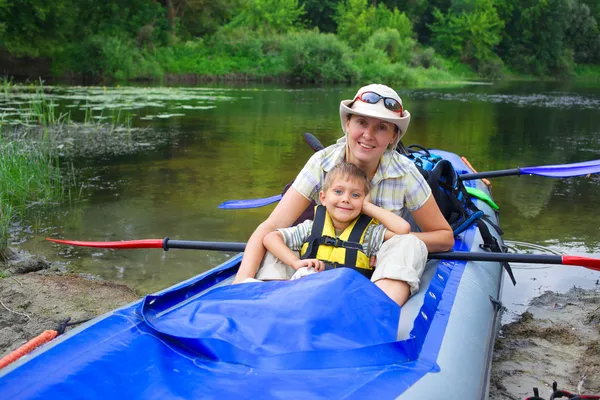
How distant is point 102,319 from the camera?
217 cm

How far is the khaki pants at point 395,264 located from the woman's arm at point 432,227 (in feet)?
0.62

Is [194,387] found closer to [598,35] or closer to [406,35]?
[406,35]

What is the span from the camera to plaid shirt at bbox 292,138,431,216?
8.84 ft

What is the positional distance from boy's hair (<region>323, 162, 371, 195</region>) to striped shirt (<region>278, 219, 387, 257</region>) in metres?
0.16

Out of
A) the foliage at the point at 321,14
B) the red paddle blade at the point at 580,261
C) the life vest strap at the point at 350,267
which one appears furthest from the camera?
the foliage at the point at 321,14

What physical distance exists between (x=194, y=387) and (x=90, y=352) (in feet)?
1.27

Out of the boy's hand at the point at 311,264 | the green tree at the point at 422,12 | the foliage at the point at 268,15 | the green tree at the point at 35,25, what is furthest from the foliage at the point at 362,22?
the boy's hand at the point at 311,264

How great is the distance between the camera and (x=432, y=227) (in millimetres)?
2803

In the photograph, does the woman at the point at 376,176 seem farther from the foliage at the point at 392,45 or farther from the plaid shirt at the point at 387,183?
the foliage at the point at 392,45

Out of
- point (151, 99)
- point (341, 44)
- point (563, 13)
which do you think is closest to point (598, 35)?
point (563, 13)

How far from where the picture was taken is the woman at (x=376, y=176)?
2.60m

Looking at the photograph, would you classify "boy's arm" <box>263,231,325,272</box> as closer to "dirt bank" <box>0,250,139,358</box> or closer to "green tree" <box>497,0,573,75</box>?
"dirt bank" <box>0,250,139,358</box>

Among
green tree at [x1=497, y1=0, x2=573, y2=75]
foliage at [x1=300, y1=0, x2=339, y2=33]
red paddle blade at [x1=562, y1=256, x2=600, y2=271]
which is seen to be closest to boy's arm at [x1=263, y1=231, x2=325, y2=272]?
red paddle blade at [x1=562, y1=256, x2=600, y2=271]

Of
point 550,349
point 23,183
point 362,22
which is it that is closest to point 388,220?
point 550,349
